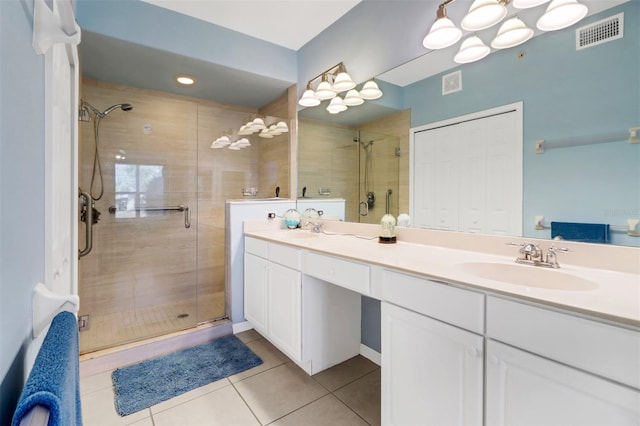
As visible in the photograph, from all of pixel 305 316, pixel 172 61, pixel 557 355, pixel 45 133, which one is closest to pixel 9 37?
pixel 45 133

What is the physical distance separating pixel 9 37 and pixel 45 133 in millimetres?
331

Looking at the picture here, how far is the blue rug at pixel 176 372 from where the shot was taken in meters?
1.79

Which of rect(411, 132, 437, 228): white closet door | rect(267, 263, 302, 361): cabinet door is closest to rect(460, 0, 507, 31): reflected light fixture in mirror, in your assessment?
rect(411, 132, 437, 228): white closet door

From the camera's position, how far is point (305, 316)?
6.15 feet

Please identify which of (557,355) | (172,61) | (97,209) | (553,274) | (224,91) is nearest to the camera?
(557,355)

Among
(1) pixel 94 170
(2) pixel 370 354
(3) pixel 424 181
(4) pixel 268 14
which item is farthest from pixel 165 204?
(3) pixel 424 181

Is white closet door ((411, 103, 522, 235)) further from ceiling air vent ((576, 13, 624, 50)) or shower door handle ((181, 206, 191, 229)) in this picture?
shower door handle ((181, 206, 191, 229))

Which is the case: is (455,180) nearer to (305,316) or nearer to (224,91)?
(305,316)

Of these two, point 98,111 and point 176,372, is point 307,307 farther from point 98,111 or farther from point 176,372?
point 98,111

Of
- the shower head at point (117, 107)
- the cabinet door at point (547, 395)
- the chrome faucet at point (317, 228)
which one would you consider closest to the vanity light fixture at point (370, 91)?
the chrome faucet at point (317, 228)

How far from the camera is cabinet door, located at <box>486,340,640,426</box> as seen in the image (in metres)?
0.75

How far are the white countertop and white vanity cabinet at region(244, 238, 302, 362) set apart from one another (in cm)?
19

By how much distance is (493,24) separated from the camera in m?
1.48

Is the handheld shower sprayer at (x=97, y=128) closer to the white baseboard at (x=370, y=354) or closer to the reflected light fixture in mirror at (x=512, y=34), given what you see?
the white baseboard at (x=370, y=354)
